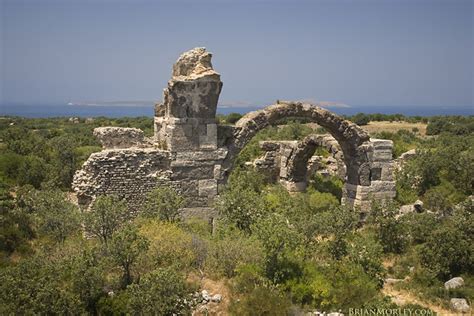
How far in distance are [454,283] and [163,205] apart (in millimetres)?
7623

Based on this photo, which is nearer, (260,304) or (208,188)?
(260,304)

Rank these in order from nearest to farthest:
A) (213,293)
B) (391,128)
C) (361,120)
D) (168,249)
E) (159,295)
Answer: (159,295), (213,293), (168,249), (391,128), (361,120)

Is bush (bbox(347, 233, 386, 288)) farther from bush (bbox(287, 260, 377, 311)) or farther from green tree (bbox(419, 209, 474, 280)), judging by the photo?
green tree (bbox(419, 209, 474, 280))

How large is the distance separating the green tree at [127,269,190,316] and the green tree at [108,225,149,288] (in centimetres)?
104

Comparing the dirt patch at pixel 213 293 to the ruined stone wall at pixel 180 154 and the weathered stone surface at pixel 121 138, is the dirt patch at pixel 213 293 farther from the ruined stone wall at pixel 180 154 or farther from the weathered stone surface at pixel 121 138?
the weathered stone surface at pixel 121 138

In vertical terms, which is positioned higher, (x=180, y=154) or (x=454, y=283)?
(x=180, y=154)

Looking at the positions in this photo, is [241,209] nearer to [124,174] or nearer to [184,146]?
[184,146]

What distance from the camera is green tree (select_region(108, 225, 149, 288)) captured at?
9.89 m

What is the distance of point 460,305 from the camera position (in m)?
10.7

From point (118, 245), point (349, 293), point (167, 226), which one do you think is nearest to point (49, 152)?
point (167, 226)

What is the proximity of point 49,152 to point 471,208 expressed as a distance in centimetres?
1943

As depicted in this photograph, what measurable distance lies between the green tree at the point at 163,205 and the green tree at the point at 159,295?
3.79 meters

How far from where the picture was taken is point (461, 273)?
12.2 metres

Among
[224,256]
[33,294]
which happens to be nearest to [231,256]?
[224,256]
